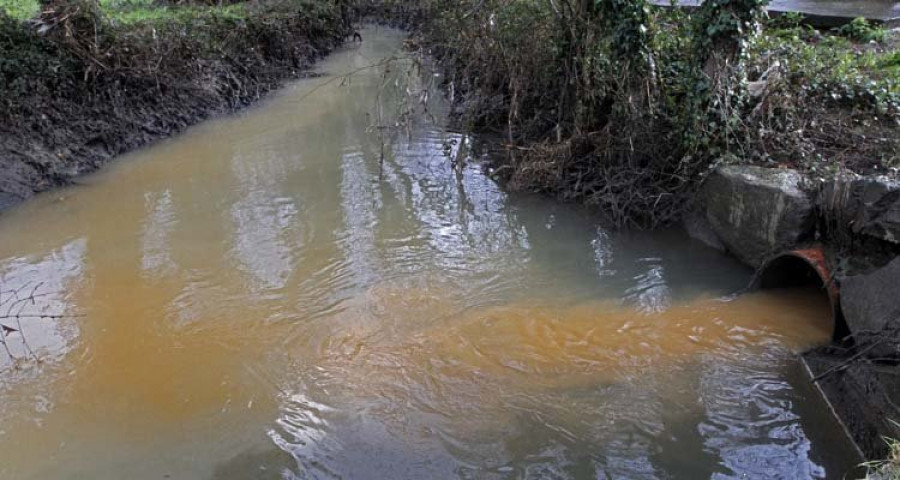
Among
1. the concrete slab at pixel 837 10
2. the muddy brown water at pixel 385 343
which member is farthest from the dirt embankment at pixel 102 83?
the concrete slab at pixel 837 10

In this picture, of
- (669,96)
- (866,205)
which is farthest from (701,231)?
(866,205)

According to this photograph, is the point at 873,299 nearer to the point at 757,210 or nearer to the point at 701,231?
the point at 757,210

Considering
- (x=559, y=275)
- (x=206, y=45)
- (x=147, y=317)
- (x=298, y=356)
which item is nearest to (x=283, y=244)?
(x=147, y=317)

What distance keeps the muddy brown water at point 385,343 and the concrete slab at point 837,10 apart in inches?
191

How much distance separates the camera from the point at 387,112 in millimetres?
12406

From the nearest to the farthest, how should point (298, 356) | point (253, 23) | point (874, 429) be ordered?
point (874, 429)
point (298, 356)
point (253, 23)

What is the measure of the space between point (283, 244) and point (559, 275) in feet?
9.45

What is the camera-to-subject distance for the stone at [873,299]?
4.64m

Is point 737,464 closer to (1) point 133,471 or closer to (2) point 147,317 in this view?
(1) point 133,471

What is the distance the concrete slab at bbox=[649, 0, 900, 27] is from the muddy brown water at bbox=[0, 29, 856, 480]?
484cm

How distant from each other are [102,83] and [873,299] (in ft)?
33.0

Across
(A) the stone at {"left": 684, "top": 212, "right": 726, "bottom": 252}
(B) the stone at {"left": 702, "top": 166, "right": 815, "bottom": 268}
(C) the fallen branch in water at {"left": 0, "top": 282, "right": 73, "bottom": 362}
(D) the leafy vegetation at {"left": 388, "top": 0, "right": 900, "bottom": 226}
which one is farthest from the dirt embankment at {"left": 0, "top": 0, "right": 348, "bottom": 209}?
(B) the stone at {"left": 702, "top": 166, "right": 815, "bottom": 268}

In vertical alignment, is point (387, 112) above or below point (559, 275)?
above

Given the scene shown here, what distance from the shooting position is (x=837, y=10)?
10.9 m
